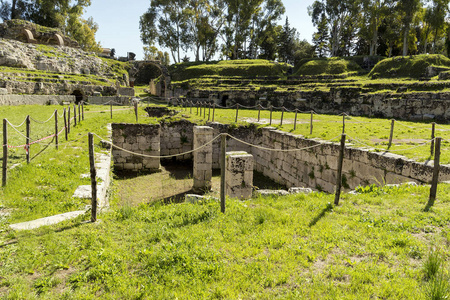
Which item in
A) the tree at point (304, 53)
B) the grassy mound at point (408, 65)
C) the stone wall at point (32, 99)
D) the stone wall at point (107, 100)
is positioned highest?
the tree at point (304, 53)


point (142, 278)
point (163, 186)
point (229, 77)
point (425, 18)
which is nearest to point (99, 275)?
point (142, 278)

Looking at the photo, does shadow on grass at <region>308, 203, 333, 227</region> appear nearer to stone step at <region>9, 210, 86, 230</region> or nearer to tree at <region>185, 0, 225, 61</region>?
stone step at <region>9, 210, 86, 230</region>

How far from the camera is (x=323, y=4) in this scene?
4897 cm

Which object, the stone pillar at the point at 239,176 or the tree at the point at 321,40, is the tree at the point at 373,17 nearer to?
the tree at the point at 321,40

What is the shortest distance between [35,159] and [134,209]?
13.8 ft

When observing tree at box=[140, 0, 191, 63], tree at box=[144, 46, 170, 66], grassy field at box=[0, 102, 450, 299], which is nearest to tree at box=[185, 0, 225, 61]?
tree at box=[140, 0, 191, 63]

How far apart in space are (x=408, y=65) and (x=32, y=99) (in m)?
35.1

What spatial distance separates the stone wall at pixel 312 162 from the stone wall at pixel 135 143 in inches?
81.4

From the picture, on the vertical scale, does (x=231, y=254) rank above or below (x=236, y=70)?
below

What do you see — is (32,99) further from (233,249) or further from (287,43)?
(287,43)

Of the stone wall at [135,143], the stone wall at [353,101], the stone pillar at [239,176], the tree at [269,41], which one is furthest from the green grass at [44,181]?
the tree at [269,41]

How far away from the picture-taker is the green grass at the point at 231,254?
10.0 ft

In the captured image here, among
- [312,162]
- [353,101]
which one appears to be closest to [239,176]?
[312,162]

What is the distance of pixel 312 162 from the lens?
10211 mm
